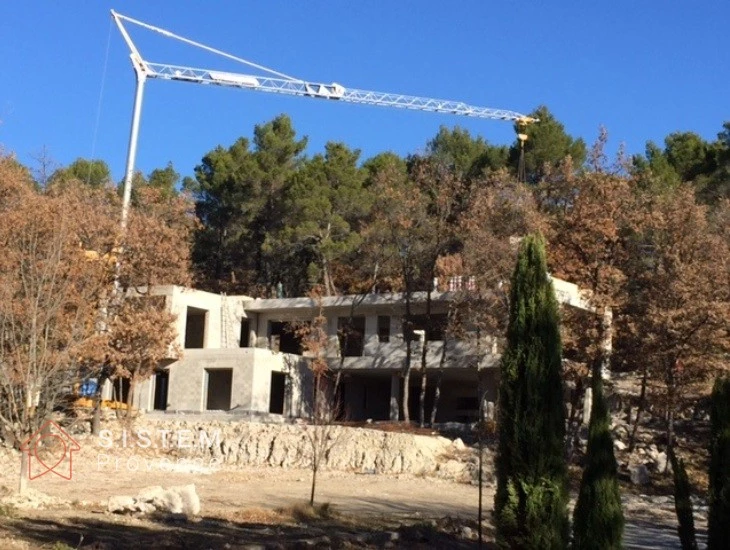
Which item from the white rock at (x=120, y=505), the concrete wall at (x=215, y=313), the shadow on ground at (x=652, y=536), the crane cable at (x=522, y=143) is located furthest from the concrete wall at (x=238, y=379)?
the white rock at (x=120, y=505)

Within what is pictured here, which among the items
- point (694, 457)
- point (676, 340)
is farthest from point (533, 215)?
point (694, 457)

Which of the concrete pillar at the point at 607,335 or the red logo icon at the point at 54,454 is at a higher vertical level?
the concrete pillar at the point at 607,335

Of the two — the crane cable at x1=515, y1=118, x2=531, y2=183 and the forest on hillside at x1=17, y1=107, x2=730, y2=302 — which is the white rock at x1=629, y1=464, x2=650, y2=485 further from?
the crane cable at x1=515, y1=118, x2=531, y2=183

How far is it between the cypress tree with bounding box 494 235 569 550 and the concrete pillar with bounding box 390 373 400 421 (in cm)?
3251

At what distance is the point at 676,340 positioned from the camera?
116 feet

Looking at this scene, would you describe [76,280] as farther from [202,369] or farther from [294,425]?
[202,369]

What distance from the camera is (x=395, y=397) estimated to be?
45875mm

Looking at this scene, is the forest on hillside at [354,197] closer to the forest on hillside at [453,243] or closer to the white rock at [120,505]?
the forest on hillside at [453,243]

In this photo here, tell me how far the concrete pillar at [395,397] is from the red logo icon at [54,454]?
14849mm

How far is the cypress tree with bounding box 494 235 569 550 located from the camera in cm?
1216

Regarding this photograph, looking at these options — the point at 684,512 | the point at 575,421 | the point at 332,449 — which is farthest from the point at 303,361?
the point at 684,512

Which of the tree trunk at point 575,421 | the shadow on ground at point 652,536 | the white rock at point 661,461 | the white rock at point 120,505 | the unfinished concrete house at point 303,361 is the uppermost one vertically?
the unfinished concrete house at point 303,361

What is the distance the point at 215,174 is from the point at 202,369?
54.0 feet

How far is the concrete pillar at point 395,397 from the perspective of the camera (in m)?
45.1
